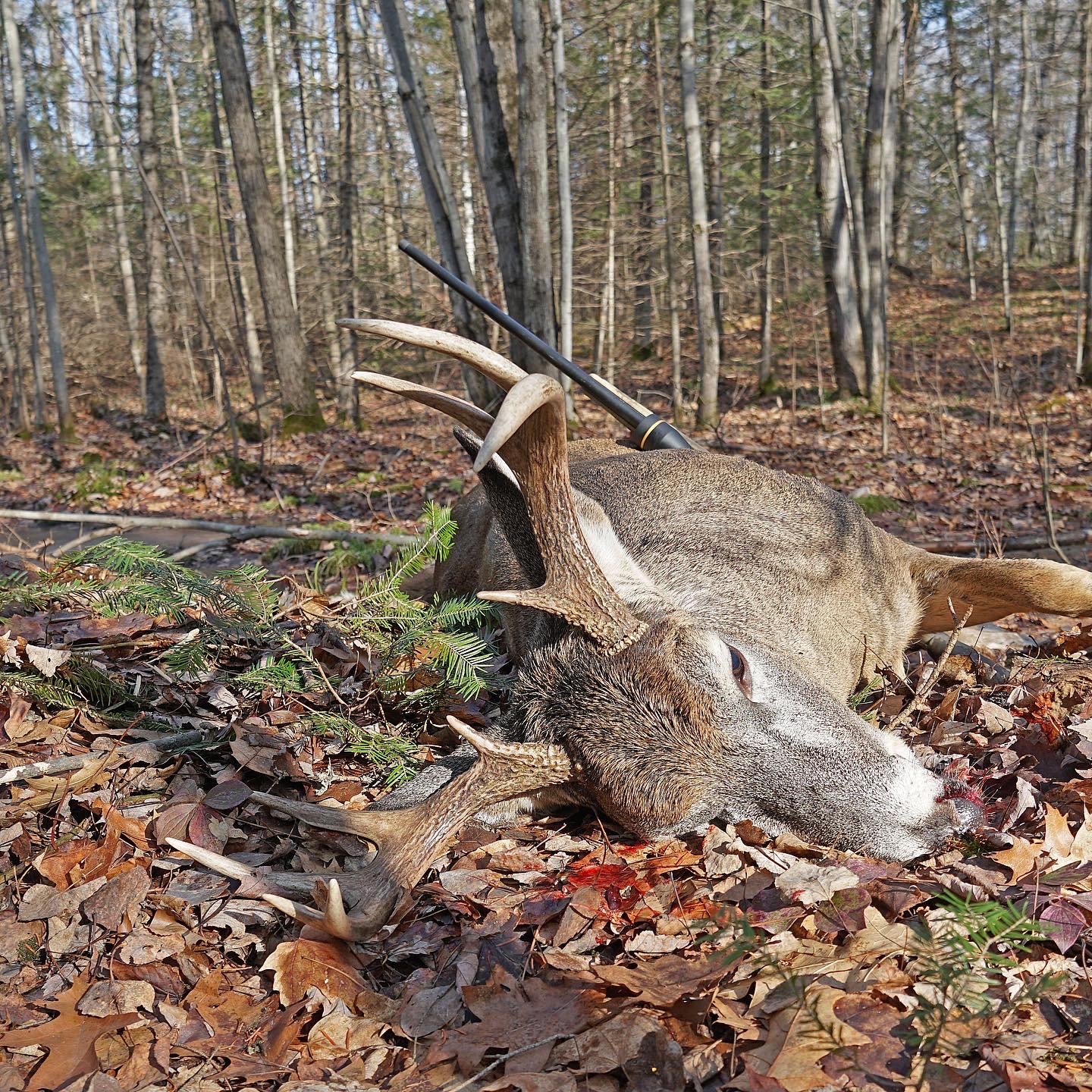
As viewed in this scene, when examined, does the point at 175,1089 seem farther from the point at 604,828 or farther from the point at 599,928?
Answer: the point at 604,828

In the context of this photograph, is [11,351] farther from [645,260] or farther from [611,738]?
[611,738]

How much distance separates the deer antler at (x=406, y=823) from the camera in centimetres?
274

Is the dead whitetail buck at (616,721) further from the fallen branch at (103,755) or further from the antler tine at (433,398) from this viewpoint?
the fallen branch at (103,755)

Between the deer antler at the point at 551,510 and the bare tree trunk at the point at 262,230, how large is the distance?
13.7 meters

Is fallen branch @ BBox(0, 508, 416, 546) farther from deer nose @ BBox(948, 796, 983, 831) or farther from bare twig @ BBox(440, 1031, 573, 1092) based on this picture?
bare twig @ BBox(440, 1031, 573, 1092)

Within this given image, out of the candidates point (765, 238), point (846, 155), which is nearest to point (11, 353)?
point (765, 238)

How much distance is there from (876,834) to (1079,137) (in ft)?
81.2

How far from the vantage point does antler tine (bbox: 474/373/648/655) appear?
303 centimetres

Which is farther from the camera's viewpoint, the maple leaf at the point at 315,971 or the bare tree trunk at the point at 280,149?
the bare tree trunk at the point at 280,149

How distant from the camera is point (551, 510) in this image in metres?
3.15

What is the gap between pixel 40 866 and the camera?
3.15 meters

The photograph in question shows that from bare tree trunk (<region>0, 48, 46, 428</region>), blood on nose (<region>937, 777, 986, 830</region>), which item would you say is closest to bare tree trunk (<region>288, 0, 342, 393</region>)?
bare tree trunk (<region>0, 48, 46, 428</region>)

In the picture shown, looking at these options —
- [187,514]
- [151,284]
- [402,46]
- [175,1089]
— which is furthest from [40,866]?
[151,284]

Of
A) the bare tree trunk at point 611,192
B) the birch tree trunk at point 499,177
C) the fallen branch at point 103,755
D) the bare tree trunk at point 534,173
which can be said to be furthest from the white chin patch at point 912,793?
the bare tree trunk at point 611,192
